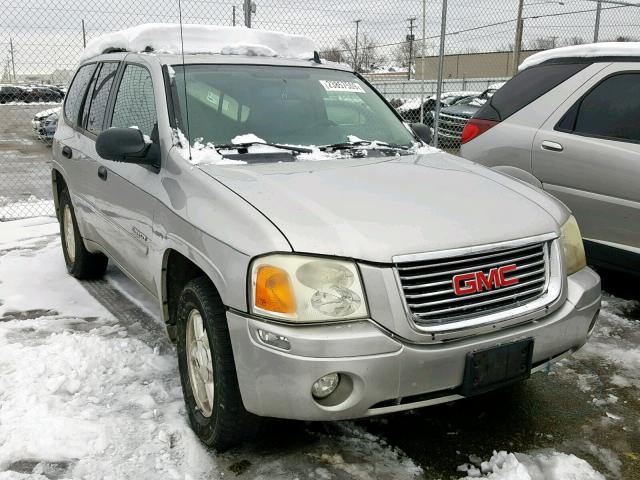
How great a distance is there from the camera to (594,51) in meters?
4.61

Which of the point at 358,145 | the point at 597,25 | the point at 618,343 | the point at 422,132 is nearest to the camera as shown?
the point at 358,145

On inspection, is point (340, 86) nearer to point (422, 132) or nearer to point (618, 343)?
point (422, 132)

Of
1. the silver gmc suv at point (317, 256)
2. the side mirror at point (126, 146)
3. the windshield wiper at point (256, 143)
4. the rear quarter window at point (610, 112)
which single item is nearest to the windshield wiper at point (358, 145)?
the silver gmc suv at point (317, 256)

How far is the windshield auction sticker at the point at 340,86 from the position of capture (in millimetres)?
3866

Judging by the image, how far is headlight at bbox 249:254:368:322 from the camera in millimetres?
2205

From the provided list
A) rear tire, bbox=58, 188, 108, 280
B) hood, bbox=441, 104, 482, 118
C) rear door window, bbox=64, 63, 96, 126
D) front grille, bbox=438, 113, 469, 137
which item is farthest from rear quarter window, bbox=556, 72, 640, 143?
hood, bbox=441, 104, 482, 118

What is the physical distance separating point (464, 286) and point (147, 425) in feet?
5.28

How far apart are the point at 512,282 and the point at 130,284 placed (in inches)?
135

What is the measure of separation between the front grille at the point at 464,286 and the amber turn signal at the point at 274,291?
41 centimetres

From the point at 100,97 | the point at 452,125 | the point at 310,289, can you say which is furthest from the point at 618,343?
the point at 452,125

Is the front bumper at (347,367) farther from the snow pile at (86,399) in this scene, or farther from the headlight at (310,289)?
→ the snow pile at (86,399)

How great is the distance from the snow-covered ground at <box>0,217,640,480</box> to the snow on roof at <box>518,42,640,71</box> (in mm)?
1920

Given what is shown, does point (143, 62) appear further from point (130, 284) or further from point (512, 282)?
point (512, 282)

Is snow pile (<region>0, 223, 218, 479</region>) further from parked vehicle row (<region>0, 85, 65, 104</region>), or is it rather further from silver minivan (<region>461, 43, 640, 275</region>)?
parked vehicle row (<region>0, 85, 65, 104</region>)
